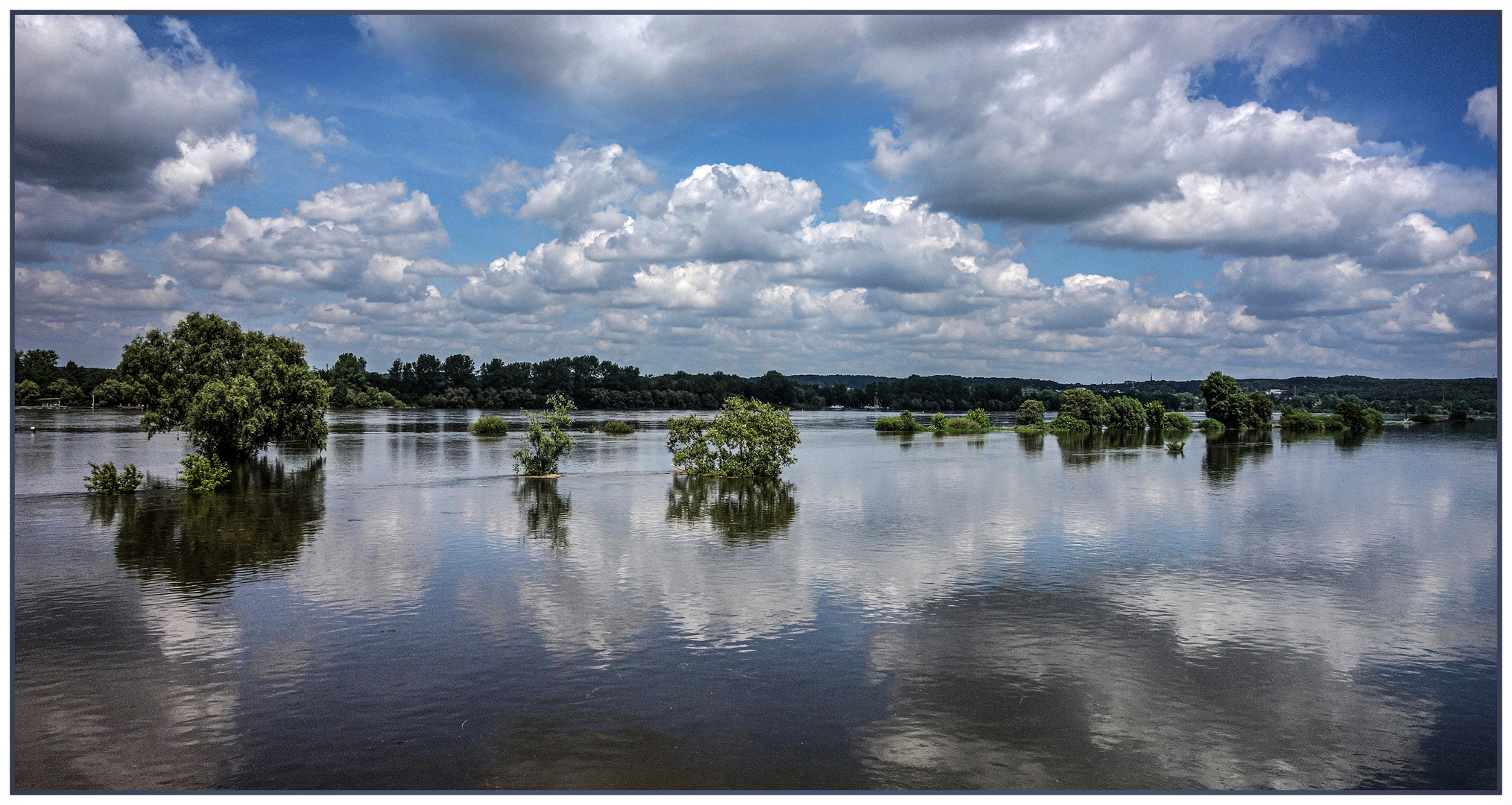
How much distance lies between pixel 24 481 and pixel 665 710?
4846 cm

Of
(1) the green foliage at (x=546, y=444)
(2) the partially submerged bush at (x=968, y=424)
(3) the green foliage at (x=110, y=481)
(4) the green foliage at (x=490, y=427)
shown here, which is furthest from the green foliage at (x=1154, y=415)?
(3) the green foliage at (x=110, y=481)

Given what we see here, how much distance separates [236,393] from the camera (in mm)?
49094

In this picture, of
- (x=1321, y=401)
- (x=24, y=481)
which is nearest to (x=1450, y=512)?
(x=24, y=481)

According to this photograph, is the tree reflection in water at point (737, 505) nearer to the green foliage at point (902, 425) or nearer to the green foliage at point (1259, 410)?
the green foliage at point (902, 425)

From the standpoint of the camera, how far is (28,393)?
120 m

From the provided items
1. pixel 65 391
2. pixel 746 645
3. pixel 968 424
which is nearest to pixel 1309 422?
pixel 968 424

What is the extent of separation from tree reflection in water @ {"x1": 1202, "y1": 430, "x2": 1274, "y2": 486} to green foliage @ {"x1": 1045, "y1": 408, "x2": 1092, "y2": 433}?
15.8m

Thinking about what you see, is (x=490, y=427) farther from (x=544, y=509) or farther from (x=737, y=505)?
(x=737, y=505)

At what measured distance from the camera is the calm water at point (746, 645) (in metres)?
13.3

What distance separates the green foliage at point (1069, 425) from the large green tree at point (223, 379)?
90.7m

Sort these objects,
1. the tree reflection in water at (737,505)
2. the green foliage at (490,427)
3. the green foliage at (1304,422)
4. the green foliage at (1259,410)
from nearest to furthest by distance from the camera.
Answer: the tree reflection in water at (737,505), the green foliage at (490,427), the green foliage at (1304,422), the green foliage at (1259,410)

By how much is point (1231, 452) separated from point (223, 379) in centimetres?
8075

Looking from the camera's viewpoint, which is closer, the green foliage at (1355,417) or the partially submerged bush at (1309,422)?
the partially submerged bush at (1309,422)

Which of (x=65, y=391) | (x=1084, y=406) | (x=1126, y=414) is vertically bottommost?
(x=1126, y=414)
